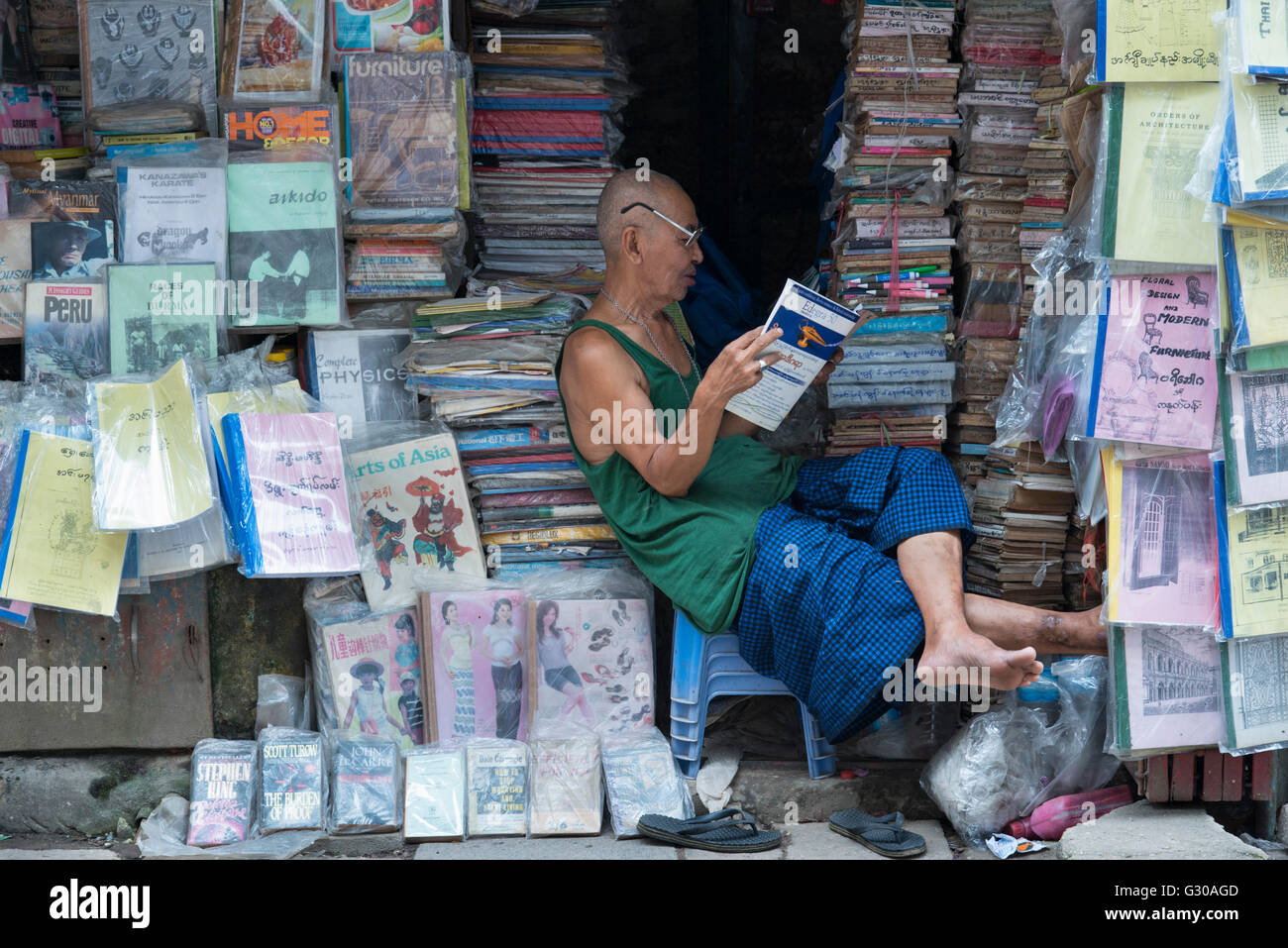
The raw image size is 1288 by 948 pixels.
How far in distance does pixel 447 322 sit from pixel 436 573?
71cm

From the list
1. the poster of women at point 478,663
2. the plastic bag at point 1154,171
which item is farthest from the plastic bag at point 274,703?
the plastic bag at point 1154,171

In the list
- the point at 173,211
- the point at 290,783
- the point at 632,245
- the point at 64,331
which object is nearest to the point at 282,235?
the point at 173,211

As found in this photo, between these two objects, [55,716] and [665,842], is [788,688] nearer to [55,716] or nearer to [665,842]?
[665,842]

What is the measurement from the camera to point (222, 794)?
3.41m

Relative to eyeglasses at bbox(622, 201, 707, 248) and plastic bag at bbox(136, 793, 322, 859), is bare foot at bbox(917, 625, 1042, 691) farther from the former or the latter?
plastic bag at bbox(136, 793, 322, 859)

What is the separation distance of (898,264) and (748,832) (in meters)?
1.79

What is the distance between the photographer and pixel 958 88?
4027 mm

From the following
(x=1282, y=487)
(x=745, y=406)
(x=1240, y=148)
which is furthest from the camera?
(x=745, y=406)

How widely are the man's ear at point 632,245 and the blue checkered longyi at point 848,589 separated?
2.60 ft

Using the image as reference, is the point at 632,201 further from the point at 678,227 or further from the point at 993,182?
the point at 993,182

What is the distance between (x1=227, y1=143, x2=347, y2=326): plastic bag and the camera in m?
3.62

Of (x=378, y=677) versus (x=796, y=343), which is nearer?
(x=796, y=343)

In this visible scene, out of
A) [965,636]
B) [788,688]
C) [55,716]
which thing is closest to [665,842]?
[788,688]

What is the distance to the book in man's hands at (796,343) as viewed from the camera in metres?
3.30
